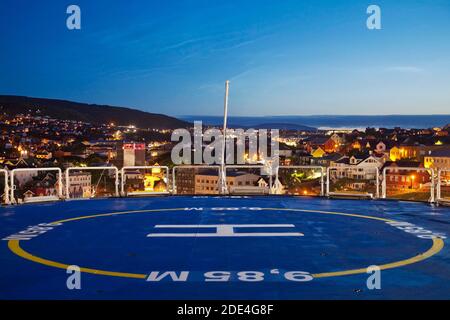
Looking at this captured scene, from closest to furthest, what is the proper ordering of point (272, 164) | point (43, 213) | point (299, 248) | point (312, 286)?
1. point (312, 286)
2. point (299, 248)
3. point (43, 213)
4. point (272, 164)

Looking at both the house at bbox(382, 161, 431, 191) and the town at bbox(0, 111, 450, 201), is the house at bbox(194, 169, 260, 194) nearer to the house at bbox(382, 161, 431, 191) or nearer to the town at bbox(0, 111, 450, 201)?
the town at bbox(0, 111, 450, 201)

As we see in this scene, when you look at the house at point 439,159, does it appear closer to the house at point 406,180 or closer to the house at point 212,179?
the house at point 406,180

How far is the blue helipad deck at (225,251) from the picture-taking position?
6.11 m

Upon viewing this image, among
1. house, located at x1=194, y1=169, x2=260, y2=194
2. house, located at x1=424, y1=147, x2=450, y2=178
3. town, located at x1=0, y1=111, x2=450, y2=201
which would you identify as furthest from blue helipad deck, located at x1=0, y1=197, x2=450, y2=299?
house, located at x1=424, y1=147, x2=450, y2=178

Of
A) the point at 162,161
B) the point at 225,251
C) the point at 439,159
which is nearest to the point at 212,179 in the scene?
the point at 162,161

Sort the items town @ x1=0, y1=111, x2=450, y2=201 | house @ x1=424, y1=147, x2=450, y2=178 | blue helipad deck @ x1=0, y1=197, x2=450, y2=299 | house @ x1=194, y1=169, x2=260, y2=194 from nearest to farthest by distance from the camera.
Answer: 1. blue helipad deck @ x1=0, y1=197, x2=450, y2=299
2. town @ x1=0, y1=111, x2=450, y2=201
3. house @ x1=194, y1=169, x2=260, y2=194
4. house @ x1=424, y1=147, x2=450, y2=178

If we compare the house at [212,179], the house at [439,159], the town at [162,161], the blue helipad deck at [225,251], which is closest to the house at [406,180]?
the town at [162,161]

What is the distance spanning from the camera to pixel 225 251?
816 cm

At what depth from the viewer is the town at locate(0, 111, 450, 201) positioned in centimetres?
4406

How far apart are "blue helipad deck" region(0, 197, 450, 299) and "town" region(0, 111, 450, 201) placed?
4.16 metres
